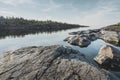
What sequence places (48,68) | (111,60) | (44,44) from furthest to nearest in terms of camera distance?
(44,44) < (111,60) < (48,68)

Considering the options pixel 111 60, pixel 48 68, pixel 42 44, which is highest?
pixel 48 68

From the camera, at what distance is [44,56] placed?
20812mm

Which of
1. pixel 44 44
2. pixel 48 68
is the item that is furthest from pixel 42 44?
pixel 48 68

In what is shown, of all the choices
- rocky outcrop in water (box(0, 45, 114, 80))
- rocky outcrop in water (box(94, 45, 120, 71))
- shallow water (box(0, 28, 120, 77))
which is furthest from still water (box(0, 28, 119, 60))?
rocky outcrop in water (box(0, 45, 114, 80))

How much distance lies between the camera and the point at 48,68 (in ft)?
59.7

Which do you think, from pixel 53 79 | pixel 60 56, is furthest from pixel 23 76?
pixel 60 56

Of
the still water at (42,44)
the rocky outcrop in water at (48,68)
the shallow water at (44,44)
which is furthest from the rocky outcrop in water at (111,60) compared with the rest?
the rocky outcrop in water at (48,68)

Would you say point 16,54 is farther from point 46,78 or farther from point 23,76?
point 46,78

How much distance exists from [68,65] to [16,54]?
27.2 ft

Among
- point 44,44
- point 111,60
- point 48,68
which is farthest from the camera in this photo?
point 44,44

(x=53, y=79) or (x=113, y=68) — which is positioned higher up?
(x=53, y=79)

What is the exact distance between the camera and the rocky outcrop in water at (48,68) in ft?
55.0

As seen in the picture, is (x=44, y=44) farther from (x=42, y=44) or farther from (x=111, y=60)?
(x=111, y=60)

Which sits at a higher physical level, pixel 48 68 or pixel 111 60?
pixel 48 68
